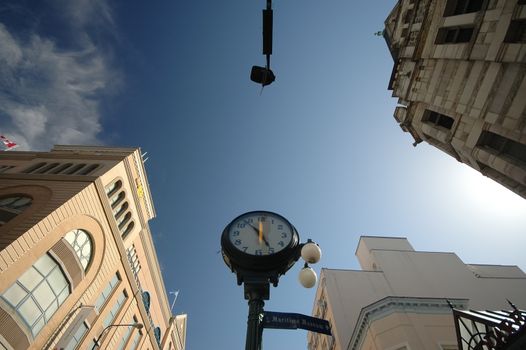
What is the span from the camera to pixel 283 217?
525 cm

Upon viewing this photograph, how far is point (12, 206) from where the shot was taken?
1895 cm

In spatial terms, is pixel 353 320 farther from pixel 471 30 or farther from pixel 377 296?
pixel 471 30

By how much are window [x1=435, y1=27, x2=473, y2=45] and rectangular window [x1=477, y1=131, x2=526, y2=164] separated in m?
4.39

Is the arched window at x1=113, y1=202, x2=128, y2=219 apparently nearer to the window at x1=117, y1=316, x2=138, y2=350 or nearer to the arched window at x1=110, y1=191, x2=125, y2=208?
the arched window at x1=110, y1=191, x2=125, y2=208

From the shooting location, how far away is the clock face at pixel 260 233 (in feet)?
14.8

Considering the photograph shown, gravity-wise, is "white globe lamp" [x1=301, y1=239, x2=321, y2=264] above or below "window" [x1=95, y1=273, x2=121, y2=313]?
below

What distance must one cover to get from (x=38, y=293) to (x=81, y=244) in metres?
4.34

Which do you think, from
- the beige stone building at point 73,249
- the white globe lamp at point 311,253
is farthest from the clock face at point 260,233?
the beige stone building at point 73,249

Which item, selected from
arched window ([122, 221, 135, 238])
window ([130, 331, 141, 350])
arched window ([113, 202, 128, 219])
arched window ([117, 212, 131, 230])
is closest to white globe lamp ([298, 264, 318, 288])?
arched window ([113, 202, 128, 219])

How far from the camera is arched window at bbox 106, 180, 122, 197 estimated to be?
83.8 feet

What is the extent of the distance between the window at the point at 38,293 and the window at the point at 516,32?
81.9ft

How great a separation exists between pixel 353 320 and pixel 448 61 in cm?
2097

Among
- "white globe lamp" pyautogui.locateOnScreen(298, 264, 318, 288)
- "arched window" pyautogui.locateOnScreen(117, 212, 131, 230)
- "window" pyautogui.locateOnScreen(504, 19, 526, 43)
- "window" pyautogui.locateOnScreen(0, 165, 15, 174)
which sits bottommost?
"white globe lamp" pyautogui.locateOnScreen(298, 264, 318, 288)

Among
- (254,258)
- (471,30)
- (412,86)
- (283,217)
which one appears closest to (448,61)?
(471,30)
